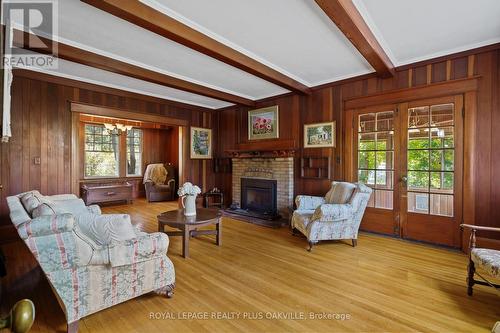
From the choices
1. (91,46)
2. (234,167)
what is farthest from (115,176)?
(91,46)

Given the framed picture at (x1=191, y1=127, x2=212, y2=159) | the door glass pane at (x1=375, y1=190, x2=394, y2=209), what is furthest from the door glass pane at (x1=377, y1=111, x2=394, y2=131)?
the framed picture at (x1=191, y1=127, x2=212, y2=159)

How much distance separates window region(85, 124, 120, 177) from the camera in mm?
7266

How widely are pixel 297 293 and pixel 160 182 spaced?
21.0 ft

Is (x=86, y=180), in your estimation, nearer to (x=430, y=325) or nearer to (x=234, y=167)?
(x=234, y=167)

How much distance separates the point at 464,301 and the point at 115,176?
8217 mm

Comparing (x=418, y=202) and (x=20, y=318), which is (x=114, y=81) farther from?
(x=418, y=202)

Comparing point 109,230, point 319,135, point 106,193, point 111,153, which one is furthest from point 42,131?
point 319,135

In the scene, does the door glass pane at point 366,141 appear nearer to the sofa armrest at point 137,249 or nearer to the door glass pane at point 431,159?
the door glass pane at point 431,159

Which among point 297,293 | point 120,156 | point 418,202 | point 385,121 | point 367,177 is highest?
point 385,121

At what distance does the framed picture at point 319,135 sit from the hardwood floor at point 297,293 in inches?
77.8

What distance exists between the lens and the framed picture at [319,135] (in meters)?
4.59

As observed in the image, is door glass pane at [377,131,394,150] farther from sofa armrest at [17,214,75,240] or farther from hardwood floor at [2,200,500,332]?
sofa armrest at [17,214,75,240]

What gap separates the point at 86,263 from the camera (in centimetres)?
178

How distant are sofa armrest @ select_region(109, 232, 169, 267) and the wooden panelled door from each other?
3.52m
